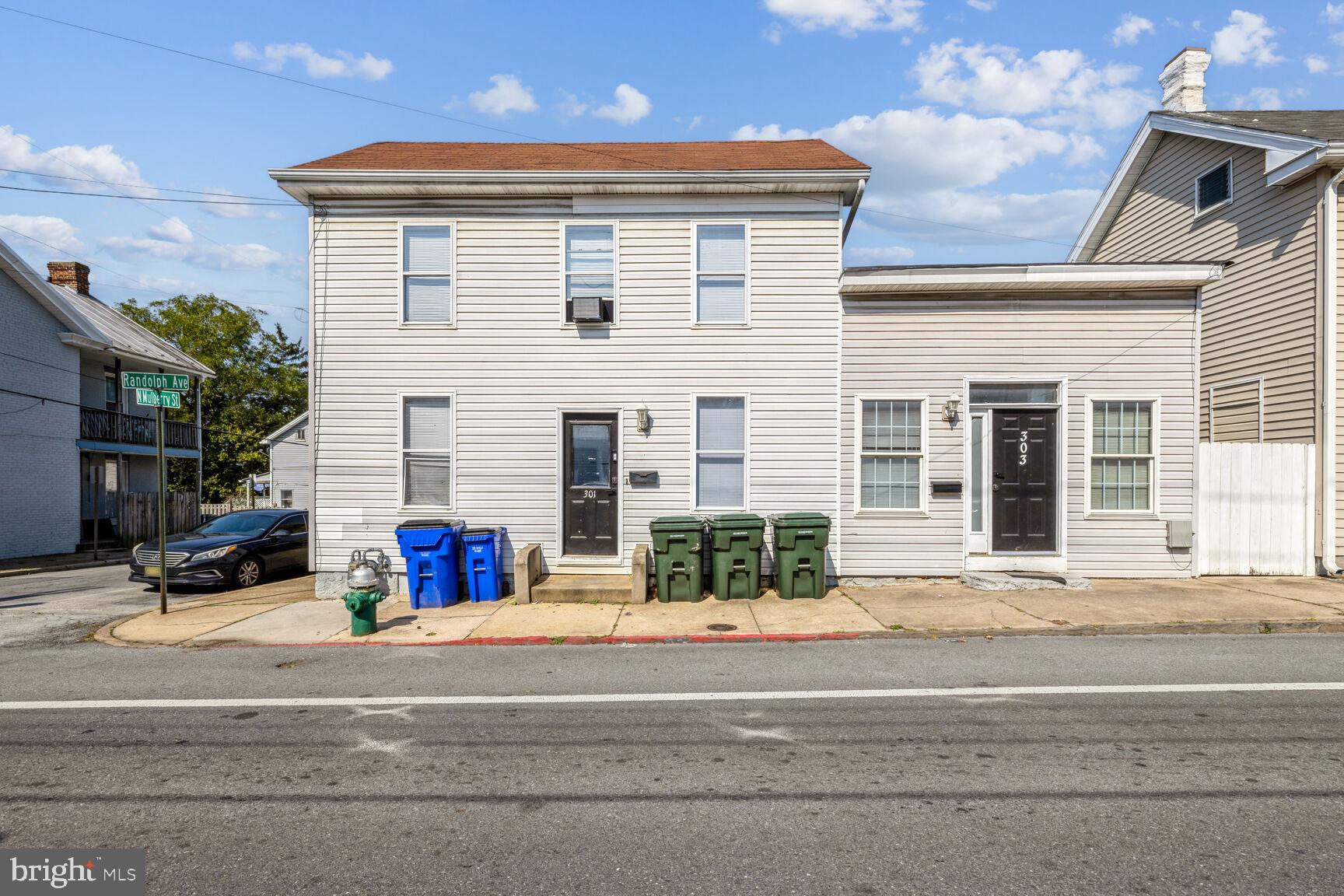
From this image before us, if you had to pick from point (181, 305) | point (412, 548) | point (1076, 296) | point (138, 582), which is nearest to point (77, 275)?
point (181, 305)

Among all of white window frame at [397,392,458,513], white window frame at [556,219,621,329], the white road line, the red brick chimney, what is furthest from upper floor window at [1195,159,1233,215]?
the red brick chimney

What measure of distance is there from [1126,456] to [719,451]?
5860 mm

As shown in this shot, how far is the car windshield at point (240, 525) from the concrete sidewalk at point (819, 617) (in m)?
3.05

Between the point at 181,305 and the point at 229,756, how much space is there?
46.1m

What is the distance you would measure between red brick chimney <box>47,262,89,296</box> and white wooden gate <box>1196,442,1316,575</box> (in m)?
35.5

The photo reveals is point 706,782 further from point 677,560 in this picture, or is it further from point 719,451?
point 719,451

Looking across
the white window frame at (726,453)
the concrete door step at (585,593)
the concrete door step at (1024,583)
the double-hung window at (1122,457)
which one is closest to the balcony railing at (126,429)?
the concrete door step at (585,593)

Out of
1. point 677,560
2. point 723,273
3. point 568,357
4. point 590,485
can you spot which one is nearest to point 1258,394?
point 723,273

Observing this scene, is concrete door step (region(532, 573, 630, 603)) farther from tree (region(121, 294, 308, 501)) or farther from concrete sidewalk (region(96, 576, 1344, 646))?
tree (region(121, 294, 308, 501))

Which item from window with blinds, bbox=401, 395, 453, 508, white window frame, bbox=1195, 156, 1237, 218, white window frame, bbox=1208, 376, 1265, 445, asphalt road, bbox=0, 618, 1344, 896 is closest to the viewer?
asphalt road, bbox=0, 618, 1344, 896

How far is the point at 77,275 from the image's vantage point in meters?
28.4

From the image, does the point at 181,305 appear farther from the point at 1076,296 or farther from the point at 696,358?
the point at 1076,296

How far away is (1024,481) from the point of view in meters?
10.9

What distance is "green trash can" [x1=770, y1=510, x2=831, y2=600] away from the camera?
9969mm
